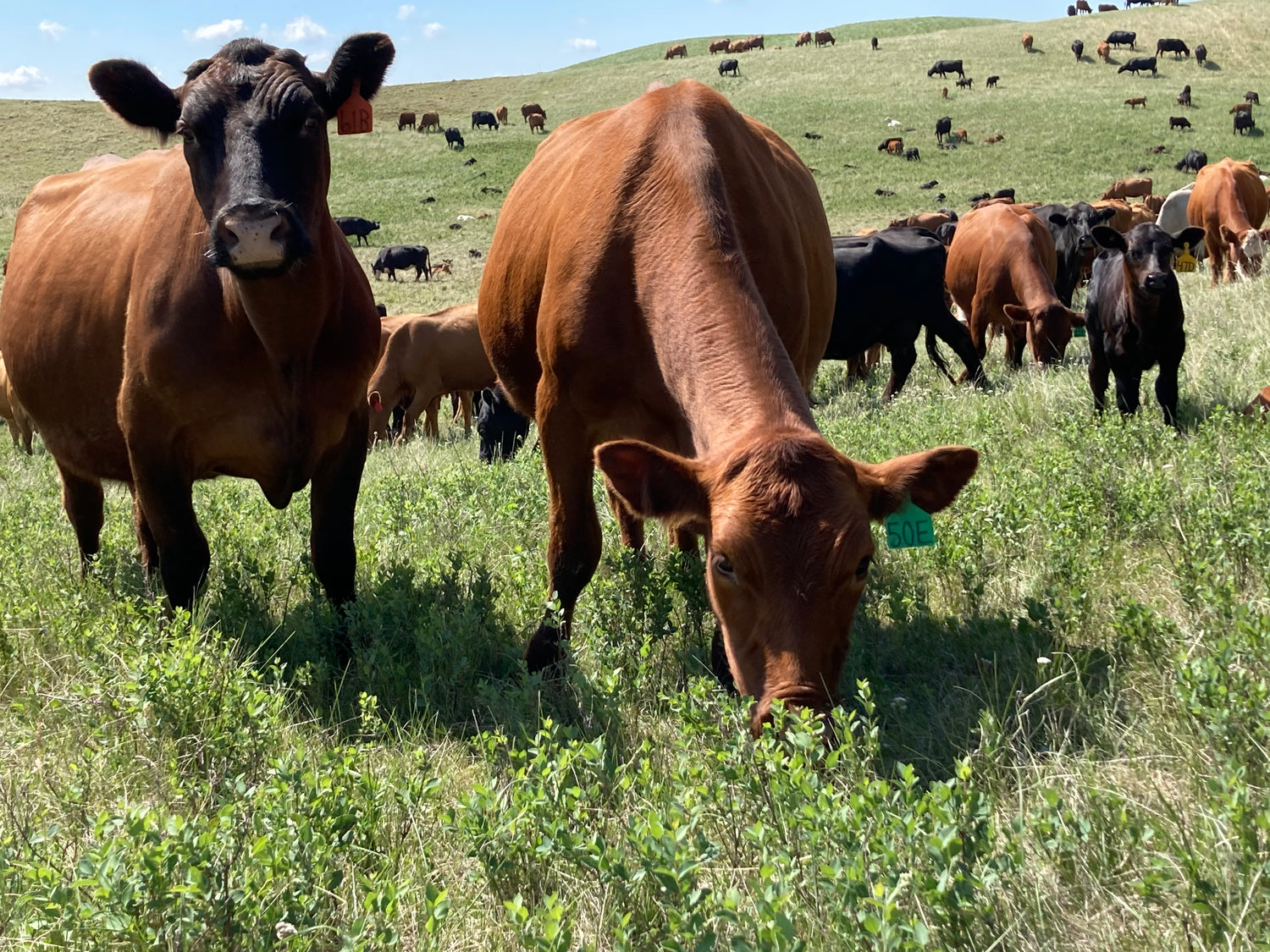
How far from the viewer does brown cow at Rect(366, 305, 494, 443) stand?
17.5m

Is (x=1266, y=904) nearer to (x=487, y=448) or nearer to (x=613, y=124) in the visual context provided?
(x=613, y=124)

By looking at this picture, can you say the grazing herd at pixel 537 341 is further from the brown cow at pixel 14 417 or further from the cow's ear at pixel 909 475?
the brown cow at pixel 14 417

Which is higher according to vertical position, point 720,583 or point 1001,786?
point 720,583

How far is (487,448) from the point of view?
1453cm

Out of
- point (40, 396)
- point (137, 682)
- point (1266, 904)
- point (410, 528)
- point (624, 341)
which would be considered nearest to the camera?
point (1266, 904)

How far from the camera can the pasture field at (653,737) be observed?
7.68ft

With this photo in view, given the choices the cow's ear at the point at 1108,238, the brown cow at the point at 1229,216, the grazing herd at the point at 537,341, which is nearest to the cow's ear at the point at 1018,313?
the cow's ear at the point at 1108,238

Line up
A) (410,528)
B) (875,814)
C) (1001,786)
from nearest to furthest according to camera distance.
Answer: (875,814) < (1001,786) < (410,528)

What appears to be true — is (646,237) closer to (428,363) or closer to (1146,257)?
(1146,257)

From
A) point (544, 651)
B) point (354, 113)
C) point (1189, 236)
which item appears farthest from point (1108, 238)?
point (544, 651)

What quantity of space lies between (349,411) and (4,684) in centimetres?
190

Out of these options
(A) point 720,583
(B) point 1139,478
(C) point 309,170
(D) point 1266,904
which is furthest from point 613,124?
(D) point 1266,904

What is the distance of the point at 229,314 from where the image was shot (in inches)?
181

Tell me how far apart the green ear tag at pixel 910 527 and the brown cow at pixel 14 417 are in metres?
12.8
